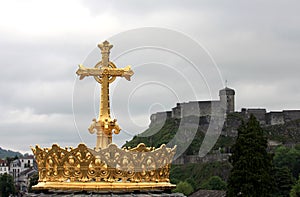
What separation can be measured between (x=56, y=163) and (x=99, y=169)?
0.48m

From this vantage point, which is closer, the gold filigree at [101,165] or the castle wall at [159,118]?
the gold filigree at [101,165]

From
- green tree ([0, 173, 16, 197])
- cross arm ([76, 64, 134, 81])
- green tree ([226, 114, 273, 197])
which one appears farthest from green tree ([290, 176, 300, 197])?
cross arm ([76, 64, 134, 81])

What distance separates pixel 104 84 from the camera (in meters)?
6.20

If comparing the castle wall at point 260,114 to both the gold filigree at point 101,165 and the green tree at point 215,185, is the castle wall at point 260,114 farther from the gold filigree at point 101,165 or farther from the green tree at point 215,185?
the gold filigree at point 101,165

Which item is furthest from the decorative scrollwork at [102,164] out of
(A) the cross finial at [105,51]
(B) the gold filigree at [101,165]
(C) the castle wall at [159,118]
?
(A) the cross finial at [105,51]

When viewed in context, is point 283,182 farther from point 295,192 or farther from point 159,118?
point 159,118

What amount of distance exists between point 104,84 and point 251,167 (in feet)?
111

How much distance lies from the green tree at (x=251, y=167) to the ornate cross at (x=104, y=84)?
108 ft

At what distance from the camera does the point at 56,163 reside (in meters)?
5.92

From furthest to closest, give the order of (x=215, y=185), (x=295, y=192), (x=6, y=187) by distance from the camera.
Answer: (x=6, y=187) < (x=215, y=185) < (x=295, y=192)

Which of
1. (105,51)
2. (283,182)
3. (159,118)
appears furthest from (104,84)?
(283,182)

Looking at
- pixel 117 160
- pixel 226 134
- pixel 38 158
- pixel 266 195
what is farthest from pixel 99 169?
→ pixel 226 134

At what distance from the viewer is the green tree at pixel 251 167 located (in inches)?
1514

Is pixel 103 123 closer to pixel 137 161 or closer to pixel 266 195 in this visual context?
pixel 137 161
